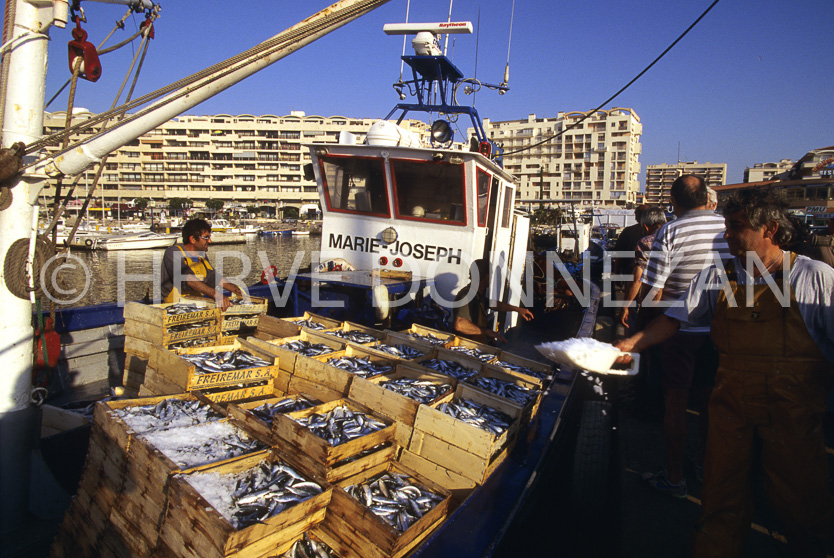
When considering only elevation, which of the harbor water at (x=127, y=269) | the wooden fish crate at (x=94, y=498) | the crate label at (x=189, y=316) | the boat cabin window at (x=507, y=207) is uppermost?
the boat cabin window at (x=507, y=207)

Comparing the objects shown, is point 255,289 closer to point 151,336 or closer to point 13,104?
point 151,336

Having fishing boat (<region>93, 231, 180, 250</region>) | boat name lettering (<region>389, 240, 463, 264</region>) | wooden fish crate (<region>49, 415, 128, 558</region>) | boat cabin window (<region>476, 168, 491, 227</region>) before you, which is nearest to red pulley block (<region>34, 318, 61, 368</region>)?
wooden fish crate (<region>49, 415, 128, 558</region>)

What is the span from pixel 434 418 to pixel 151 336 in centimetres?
340

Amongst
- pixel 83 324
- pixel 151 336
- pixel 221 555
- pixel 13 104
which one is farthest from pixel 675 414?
pixel 83 324

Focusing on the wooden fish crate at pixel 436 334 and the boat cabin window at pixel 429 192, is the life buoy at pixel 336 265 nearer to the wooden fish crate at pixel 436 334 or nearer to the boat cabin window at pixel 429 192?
the boat cabin window at pixel 429 192

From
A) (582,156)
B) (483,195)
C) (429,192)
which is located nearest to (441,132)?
(429,192)

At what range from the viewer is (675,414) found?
404 centimetres

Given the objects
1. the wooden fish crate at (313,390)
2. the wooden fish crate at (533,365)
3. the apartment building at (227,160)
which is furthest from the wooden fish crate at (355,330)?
the apartment building at (227,160)

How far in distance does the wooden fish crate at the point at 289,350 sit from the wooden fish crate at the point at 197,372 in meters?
0.09

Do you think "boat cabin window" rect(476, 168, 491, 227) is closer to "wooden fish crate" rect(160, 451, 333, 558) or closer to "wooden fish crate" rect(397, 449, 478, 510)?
"wooden fish crate" rect(397, 449, 478, 510)

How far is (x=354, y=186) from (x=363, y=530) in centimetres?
668

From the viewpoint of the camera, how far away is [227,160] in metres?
116

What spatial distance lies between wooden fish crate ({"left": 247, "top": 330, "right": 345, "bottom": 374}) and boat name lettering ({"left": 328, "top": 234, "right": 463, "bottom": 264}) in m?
3.33

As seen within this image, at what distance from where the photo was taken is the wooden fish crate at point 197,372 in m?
4.04
